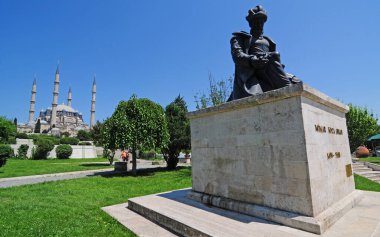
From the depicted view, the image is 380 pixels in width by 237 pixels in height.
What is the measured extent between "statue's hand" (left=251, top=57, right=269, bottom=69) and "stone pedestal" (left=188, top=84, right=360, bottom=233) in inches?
40.2

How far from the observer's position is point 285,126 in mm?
4016

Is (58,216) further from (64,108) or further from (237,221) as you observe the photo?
(64,108)

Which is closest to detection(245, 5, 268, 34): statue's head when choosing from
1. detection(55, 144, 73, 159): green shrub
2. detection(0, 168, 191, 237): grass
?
detection(0, 168, 191, 237): grass

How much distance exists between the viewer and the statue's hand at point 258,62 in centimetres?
510

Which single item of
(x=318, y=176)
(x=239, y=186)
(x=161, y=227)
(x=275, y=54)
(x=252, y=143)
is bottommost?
(x=161, y=227)

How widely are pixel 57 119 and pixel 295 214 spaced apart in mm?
115812

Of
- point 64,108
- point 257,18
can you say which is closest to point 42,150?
point 257,18

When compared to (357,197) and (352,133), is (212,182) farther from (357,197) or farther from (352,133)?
(352,133)

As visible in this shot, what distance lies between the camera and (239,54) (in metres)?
5.44

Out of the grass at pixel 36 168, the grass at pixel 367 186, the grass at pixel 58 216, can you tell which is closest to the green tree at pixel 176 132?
the grass at pixel 36 168

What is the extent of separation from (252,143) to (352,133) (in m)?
35.9

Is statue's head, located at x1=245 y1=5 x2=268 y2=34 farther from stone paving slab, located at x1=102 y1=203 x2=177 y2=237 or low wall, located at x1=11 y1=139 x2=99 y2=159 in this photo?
low wall, located at x1=11 y1=139 x2=99 y2=159

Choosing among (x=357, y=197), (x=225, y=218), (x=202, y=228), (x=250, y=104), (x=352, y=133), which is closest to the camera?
(x=202, y=228)

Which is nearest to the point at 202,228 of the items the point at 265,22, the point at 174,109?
the point at 265,22
